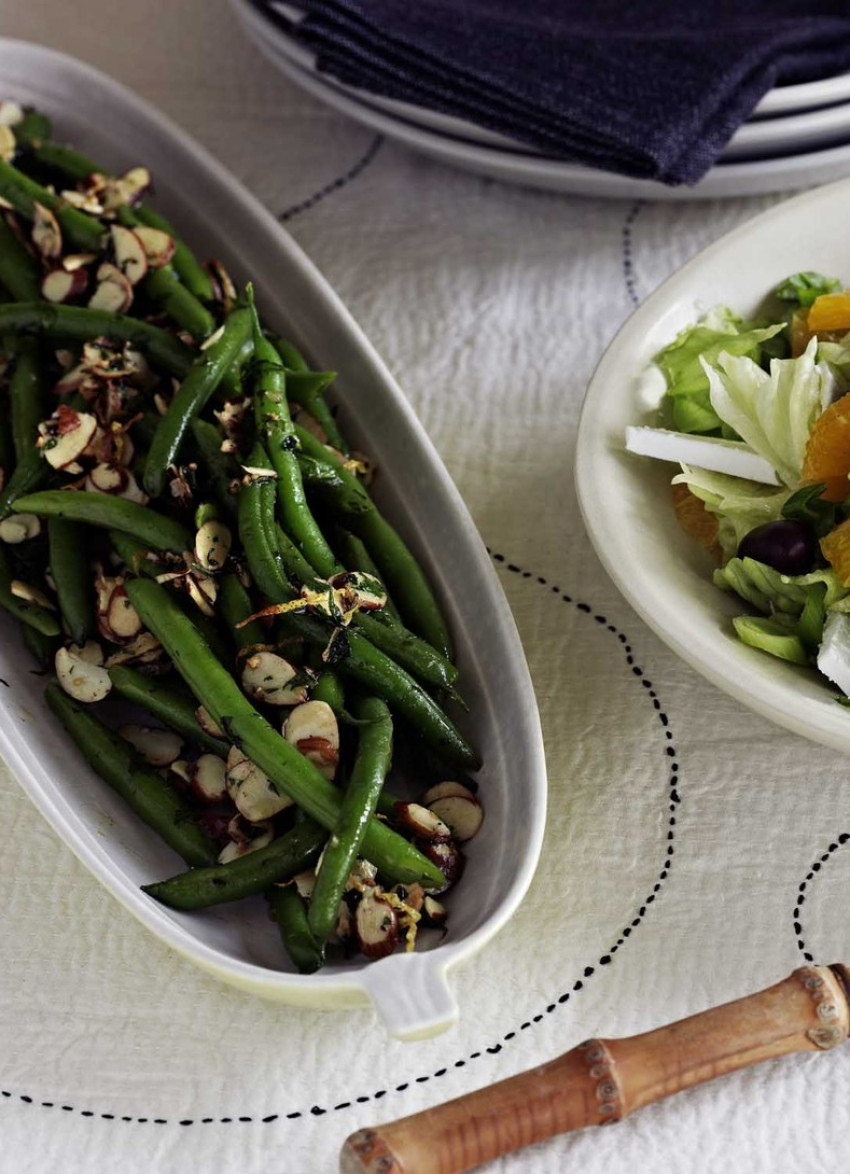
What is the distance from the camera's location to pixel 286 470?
105 cm

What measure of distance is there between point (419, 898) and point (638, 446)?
0.42 m

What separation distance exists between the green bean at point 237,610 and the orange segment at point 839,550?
44 centimetres

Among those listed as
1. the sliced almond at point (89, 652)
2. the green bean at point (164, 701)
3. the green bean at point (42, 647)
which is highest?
the green bean at point (164, 701)

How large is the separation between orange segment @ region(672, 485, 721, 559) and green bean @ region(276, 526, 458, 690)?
0.25m

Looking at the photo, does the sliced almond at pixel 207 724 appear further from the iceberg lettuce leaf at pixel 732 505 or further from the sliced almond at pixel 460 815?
the iceberg lettuce leaf at pixel 732 505

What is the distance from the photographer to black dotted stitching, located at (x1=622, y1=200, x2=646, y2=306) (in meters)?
1.44

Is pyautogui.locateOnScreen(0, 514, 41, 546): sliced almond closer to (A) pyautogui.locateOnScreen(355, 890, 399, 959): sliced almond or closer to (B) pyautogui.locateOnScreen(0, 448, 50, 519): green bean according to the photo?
(B) pyautogui.locateOnScreen(0, 448, 50, 519): green bean

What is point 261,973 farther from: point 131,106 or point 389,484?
point 131,106

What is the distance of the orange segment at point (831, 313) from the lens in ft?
3.67

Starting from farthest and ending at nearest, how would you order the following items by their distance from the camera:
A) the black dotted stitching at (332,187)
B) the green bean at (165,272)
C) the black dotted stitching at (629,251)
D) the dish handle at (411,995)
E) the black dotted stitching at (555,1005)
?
1. the black dotted stitching at (332,187)
2. the black dotted stitching at (629,251)
3. the green bean at (165,272)
4. the black dotted stitching at (555,1005)
5. the dish handle at (411,995)

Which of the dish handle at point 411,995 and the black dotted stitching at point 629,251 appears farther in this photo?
the black dotted stitching at point 629,251

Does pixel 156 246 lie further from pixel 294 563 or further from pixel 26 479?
pixel 294 563

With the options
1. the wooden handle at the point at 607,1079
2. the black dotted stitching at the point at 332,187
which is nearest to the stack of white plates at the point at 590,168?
the black dotted stitching at the point at 332,187

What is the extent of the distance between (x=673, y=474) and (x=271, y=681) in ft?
1.32
